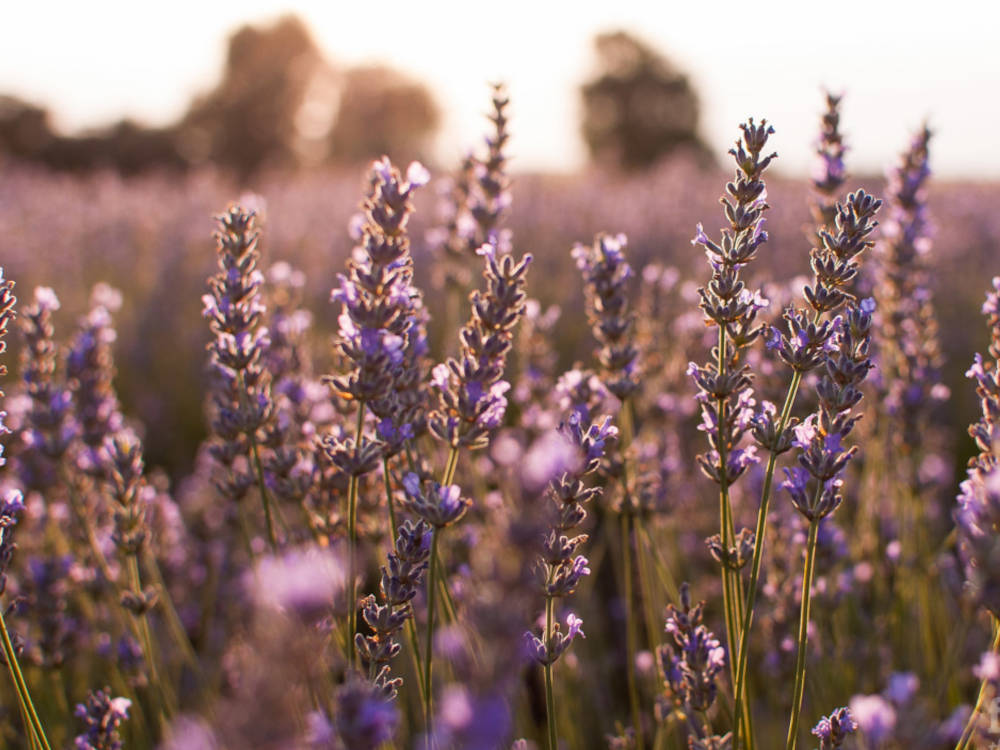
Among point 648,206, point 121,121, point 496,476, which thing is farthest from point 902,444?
point 121,121

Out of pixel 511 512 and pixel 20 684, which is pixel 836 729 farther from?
pixel 20 684

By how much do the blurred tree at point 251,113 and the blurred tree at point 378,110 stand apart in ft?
8.58

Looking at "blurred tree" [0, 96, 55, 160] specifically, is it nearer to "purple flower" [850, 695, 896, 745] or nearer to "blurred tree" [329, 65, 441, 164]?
"blurred tree" [329, 65, 441, 164]

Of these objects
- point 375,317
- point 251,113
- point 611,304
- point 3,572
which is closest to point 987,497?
point 375,317

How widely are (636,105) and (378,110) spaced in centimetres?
1379

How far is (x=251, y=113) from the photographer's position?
40.9 metres

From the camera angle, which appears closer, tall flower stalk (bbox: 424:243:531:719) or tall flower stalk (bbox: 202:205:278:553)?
tall flower stalk (bbox: 424:243:531:719)

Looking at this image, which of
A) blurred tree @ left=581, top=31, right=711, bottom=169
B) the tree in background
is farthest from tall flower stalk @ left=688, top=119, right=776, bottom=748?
blurred tree @ left=581, top=31, right=711, bottom=169

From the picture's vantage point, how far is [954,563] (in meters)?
2.90

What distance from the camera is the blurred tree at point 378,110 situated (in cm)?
4372

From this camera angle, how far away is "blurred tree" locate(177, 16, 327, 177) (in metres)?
40.7

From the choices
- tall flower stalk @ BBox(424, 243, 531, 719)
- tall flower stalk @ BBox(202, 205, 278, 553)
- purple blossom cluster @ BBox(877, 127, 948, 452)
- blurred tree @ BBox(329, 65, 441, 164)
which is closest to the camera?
tall flower stalk @ BBox(424, 243, 531, 719)

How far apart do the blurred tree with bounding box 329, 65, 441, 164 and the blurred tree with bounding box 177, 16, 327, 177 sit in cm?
261

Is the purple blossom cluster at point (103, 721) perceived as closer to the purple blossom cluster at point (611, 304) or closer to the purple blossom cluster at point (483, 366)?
the purple blossom cluster at point (483, 366)
